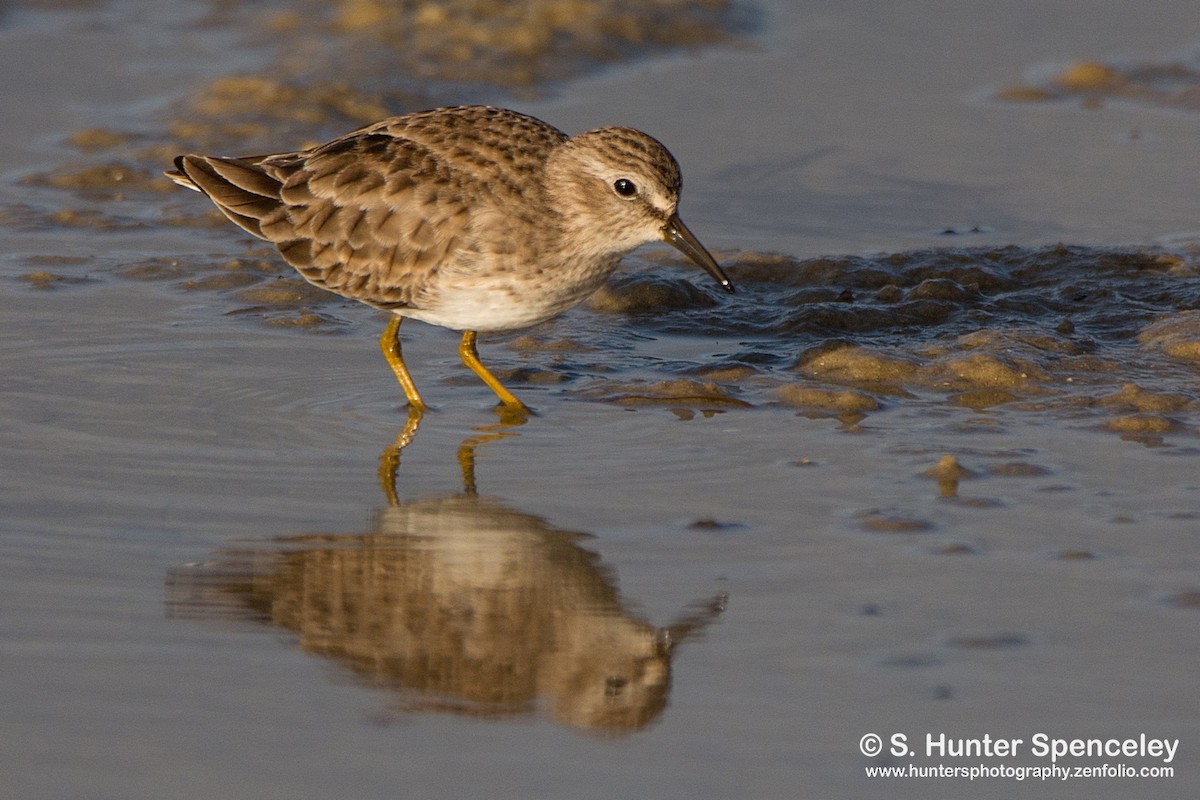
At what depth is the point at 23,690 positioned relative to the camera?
4.60 m

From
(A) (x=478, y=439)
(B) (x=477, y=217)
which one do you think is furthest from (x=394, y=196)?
(A) (x=478, y=439)

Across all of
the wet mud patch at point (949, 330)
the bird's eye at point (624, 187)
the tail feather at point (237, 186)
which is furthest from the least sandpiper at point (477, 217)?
the wet mud patch at point (949, 330)

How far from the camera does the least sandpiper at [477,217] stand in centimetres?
718

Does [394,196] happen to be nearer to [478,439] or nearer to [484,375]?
[484,375]

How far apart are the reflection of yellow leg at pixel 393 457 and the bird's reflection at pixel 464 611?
0.68ft

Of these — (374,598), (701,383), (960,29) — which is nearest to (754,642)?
(374,598)

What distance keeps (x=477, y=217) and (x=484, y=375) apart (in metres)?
0.68

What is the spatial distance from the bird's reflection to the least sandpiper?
56.8 inches

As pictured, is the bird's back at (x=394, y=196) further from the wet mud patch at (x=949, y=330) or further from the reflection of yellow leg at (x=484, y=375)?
the wet mud patch at (x=949, y=330)

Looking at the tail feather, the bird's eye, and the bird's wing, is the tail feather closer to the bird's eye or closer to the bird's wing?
the bird's wing

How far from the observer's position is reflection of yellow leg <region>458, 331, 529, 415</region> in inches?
281

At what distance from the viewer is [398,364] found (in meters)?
7.37

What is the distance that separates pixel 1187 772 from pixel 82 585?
3.28 metres

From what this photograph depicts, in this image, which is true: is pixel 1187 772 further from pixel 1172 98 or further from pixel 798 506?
pixel 1172 98
